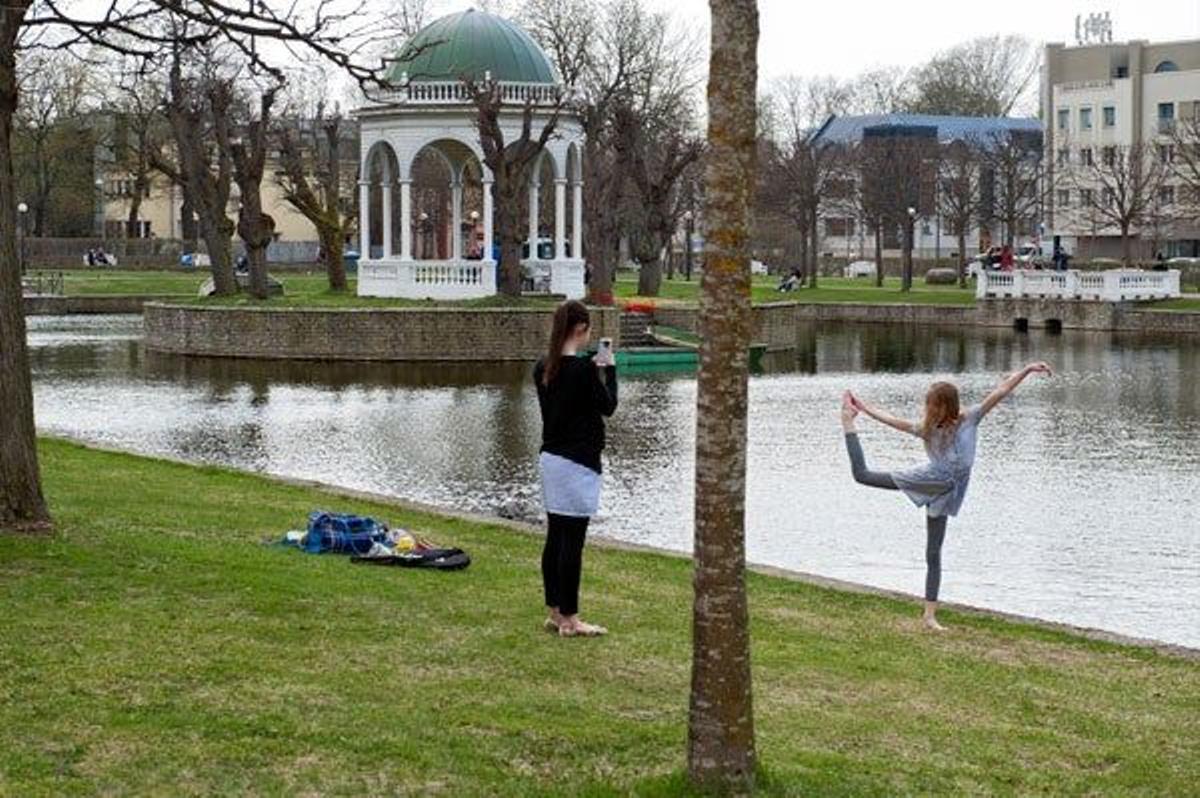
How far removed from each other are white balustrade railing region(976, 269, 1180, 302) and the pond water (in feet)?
50.4

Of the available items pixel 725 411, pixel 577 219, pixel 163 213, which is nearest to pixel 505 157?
pixel 577 219

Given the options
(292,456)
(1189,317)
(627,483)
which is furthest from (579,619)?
(1189,317)

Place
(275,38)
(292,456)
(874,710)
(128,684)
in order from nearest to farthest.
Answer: (128,684)
(874,710)
(275,38)
(292,456)

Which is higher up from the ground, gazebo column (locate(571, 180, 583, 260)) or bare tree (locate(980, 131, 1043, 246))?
bare tree (locate(980, 131, 1043, 246))

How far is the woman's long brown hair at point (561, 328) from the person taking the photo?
9789 millimetres

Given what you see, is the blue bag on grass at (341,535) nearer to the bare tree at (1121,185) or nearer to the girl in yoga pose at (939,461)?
the girl in yoga pose at (939,461)

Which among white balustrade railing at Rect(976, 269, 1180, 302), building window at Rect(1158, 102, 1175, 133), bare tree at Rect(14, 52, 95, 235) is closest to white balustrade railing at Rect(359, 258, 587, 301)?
white balustrade railing at Rect(976, 269, 1180, 302)

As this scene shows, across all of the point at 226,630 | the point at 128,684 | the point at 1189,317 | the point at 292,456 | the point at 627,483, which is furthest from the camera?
the point at 1189,317

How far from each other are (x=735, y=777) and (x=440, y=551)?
6.27 m

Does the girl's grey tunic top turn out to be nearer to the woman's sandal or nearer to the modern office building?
the woman's sandal

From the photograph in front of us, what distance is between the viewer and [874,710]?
8.84 meters

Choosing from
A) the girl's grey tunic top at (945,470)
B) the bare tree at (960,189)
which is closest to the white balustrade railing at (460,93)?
the bare tree at (960,189)

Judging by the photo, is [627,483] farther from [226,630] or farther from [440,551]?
[226,630]

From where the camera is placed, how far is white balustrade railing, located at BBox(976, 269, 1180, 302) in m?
62.6
